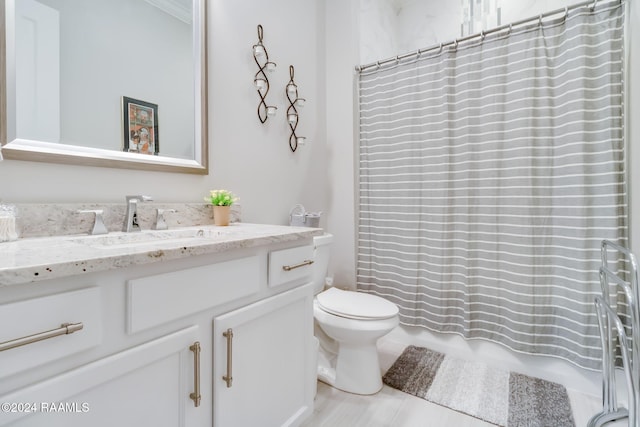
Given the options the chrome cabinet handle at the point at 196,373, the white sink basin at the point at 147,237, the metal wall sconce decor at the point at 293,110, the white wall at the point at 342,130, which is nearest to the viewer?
the chrome cabinet handle at the point at 196,373

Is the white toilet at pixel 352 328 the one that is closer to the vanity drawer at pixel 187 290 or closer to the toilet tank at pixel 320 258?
the toilet tank at pixel 320 258

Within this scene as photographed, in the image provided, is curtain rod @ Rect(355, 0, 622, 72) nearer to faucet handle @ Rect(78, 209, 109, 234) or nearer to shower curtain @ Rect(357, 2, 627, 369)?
shower curtain @ Rect(357, 2, 627, 369)

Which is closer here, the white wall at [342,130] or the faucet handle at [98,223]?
the faucet handle at [98,223]

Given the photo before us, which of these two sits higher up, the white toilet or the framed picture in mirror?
the framed picture in mirror

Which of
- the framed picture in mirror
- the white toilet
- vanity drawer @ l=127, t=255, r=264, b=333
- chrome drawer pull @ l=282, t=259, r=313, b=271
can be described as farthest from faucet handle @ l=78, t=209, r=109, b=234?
the white toilet

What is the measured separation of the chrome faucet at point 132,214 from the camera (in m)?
1.13

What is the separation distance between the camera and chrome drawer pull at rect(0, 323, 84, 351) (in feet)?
1.58

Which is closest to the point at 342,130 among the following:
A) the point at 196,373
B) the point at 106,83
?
the point at 106,83

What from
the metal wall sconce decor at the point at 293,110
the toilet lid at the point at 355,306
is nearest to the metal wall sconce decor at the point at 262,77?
the metal wall sconce decor at the point at 293,110

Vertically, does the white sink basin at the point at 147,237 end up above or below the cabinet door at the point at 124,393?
above

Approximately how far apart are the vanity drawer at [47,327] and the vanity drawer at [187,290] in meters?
0.07

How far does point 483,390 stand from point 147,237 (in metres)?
1.70

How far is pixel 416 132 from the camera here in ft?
6.45

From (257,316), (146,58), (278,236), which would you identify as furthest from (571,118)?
(146,58)
